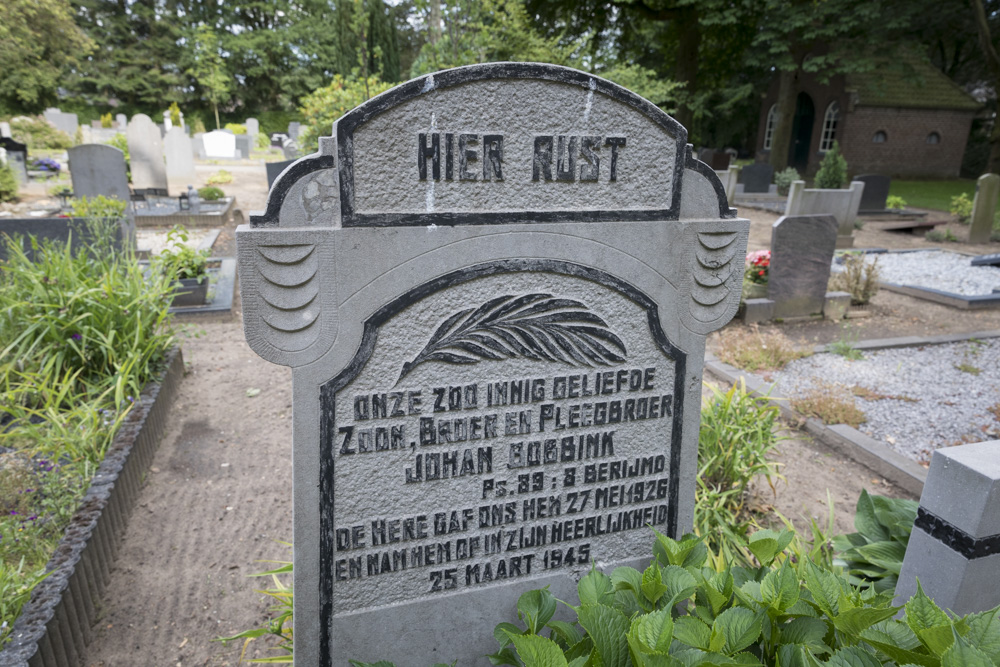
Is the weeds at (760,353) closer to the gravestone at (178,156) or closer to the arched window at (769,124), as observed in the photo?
the gravestone at (178,156)

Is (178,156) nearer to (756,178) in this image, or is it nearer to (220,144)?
(220,144)

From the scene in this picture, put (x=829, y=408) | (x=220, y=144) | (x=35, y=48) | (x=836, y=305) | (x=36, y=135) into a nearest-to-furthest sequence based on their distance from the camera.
Result: 1. (x=829, y=408)
2. (x=836, y=305)
3. (x=36, y=135)
4. (x=220, y=144)
5. (x=35, y=48)

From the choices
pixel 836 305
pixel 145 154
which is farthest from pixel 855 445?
pixel 145 154

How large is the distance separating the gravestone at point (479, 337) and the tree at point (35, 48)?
1085 inches

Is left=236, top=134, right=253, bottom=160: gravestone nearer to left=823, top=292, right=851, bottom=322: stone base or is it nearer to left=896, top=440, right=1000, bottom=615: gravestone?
left=823, top=292, right=851, bottom=322: stone base

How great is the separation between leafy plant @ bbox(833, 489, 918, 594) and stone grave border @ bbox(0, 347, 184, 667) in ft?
9.51

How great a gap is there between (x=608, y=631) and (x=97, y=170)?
35.6ft

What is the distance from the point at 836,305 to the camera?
24.1ft

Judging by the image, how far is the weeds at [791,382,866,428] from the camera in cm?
453

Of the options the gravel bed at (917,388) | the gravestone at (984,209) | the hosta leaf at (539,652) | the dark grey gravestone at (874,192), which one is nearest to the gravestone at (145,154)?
the gravel bed at (917,388)

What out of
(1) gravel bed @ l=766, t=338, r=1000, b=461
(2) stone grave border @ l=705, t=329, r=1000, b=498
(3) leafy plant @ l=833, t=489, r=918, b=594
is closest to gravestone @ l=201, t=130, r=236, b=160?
(2) stone grave border @ l=705, t=329, r=1000, b=498

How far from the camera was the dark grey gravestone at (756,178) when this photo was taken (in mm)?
18656

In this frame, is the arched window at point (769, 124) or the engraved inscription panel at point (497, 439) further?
the arched window at point (769, 124)

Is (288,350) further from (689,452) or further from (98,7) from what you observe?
(98,7)
